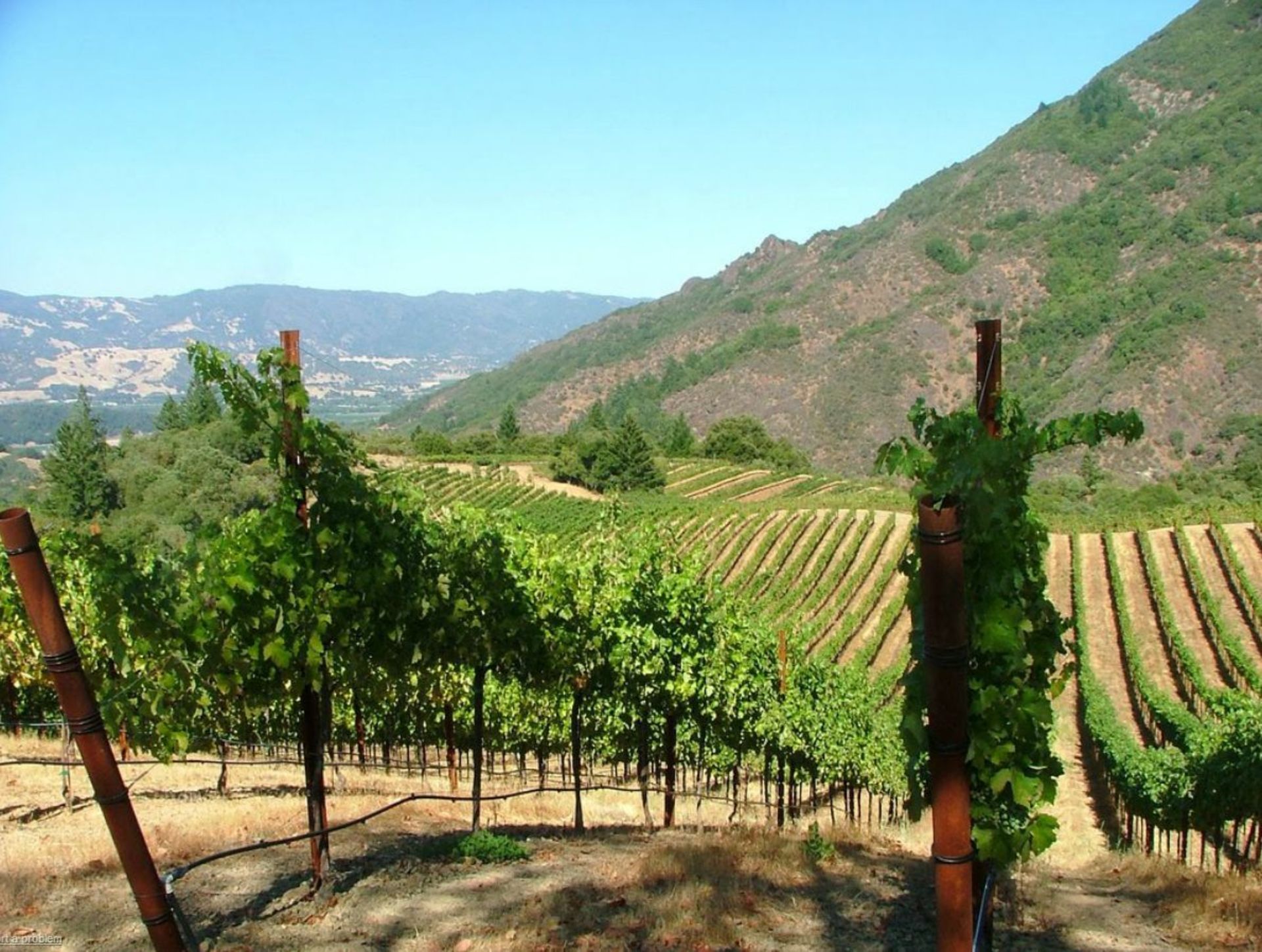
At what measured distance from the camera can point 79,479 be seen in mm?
74312

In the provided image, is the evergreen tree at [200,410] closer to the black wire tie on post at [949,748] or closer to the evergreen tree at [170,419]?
the evergreen tree at [170,419]

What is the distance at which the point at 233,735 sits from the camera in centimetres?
1909

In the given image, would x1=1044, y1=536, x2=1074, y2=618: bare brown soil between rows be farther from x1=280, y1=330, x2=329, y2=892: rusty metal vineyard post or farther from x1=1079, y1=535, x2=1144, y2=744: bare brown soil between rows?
x1=280, y1=330, x2=329, y2=892: rusty metal vineyard post

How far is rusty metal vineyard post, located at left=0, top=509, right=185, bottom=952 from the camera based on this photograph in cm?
398

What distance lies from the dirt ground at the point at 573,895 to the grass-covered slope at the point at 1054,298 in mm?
102021

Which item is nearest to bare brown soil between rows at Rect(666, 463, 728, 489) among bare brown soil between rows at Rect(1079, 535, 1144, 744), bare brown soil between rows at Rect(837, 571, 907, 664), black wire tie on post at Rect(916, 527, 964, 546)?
bare brown soil between rows at Rect(837, 571, 907, 664)

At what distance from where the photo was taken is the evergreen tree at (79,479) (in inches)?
2916

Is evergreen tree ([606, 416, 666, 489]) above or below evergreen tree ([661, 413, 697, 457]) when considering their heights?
below

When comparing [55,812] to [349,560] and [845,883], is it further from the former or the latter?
[845,883]

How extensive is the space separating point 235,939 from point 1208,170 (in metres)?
178

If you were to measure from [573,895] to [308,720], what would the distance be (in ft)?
8.43

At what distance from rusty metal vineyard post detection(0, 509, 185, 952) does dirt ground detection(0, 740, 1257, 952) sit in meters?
2.68

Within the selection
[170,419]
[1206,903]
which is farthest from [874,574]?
[170,419]

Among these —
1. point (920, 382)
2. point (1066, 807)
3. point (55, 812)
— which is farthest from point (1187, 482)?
point (55, 812)
